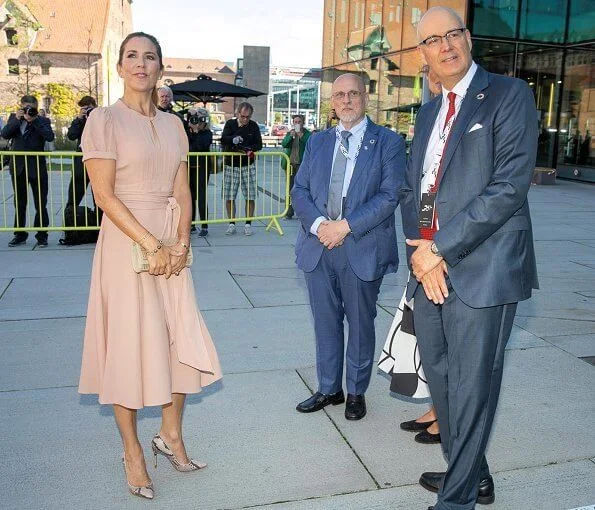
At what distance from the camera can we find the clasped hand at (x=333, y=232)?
3799 millimetres

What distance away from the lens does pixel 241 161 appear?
10500 mm

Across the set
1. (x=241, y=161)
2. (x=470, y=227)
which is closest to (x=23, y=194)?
(x=241, y=161)

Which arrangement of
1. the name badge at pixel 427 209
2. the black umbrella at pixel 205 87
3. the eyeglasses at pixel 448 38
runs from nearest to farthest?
the eyeglasses at pixel 448 38 < the name badge at pixel 427 209 < the black umbrella at pixel 205 87

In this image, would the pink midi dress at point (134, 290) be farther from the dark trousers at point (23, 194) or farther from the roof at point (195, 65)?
the roof at point (195, 65)

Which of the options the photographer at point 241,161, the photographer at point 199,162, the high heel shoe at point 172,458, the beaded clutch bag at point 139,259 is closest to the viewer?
the beaded clutch bag at point 139,259

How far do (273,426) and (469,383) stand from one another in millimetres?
1487

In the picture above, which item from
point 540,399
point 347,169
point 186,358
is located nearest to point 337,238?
point 347,169

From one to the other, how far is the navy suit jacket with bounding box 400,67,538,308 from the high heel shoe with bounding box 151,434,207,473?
1.65m

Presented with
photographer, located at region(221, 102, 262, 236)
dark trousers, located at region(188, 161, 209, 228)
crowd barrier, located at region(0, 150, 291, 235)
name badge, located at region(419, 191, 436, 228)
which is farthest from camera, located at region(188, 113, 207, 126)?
name badge, located at region(419, 191, 436, 228)

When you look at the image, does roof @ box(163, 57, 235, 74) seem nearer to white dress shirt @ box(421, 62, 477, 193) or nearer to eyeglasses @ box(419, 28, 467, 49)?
white dress shirt @ box(421, 62, 477, 193)

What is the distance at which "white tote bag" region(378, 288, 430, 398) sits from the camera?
346cm

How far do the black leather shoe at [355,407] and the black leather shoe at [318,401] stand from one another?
0.48ft

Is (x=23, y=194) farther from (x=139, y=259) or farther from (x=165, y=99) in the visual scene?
(x=139, y=259)

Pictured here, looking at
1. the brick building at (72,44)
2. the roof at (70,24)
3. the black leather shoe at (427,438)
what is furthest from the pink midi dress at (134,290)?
the roof at (70,24)
